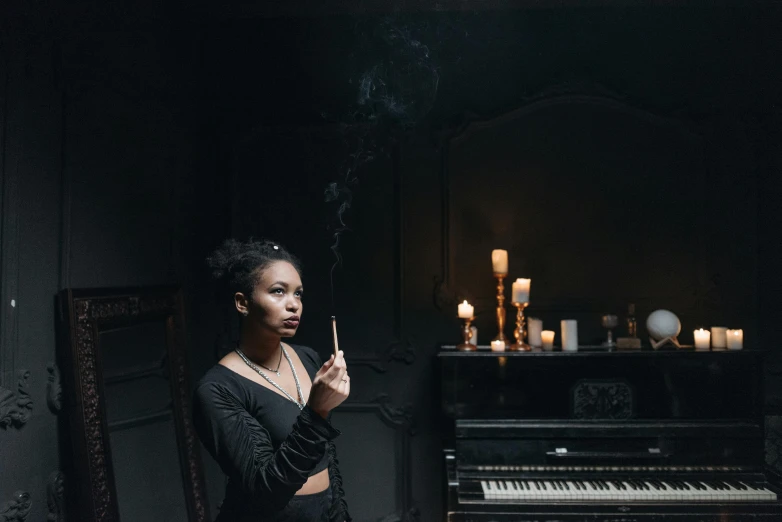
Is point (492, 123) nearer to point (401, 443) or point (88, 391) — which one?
point (401, 443)

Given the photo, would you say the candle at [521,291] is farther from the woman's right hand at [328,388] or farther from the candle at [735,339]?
the woman's right hand at [328,388]

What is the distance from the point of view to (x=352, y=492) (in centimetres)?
429

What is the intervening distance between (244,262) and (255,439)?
1.93 feet

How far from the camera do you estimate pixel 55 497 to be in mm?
2639

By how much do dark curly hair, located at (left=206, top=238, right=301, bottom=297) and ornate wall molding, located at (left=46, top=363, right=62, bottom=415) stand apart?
105cm

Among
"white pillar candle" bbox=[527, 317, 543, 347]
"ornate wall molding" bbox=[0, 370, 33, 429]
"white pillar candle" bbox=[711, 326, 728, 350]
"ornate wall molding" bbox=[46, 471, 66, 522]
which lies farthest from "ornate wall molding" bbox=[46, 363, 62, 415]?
"white pillar candle" bbox=[711, 326, 728, 350]

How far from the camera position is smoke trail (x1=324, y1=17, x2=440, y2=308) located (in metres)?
4.34

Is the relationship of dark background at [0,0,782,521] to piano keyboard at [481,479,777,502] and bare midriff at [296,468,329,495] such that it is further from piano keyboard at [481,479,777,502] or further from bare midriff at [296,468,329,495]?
bare midriff at [296,468,329,495]

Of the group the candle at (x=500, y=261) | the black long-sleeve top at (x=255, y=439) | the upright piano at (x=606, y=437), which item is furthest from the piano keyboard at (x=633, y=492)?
the black long-sleeve top at (x=255, y=439)

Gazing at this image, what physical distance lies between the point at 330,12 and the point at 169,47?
3.71ft

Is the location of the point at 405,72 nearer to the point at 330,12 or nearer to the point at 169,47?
the point at 330,12

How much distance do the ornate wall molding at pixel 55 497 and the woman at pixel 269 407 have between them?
1074mm

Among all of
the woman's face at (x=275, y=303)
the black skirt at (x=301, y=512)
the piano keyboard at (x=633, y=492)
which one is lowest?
the piano keyboard at (x=633, y=492)

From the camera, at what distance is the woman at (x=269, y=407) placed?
1757 mm
